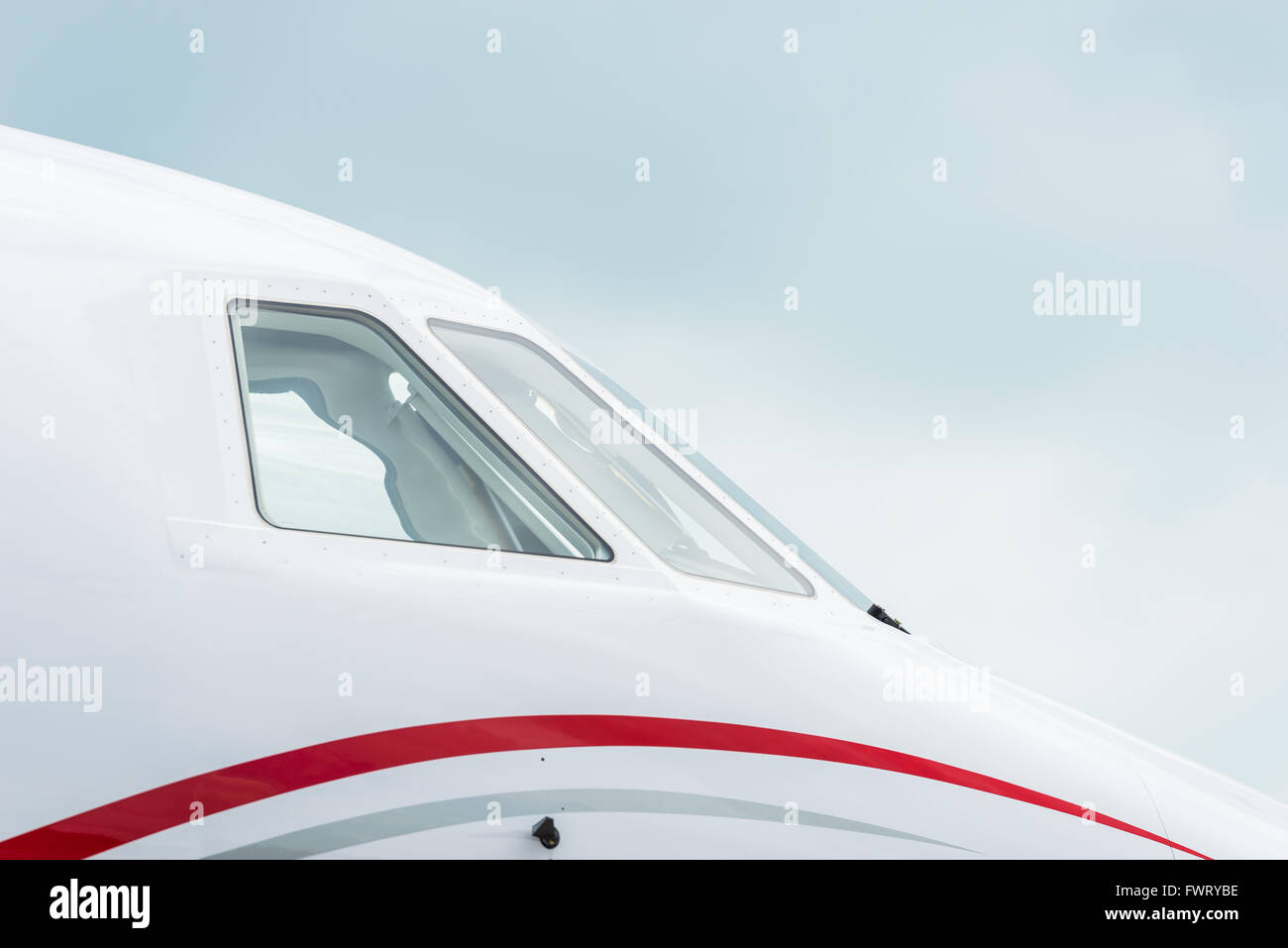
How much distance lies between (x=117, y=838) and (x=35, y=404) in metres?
1.43

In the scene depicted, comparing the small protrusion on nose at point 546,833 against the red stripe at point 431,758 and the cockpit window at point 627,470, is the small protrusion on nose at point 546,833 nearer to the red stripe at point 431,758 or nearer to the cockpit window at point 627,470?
the red stripe at point 431,758

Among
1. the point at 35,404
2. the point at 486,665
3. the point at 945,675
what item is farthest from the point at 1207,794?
the point at 35,404

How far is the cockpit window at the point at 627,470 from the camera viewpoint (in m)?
3.67

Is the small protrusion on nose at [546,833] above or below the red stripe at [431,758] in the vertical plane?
below

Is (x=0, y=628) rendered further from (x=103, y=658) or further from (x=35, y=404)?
(x=35, y=404)

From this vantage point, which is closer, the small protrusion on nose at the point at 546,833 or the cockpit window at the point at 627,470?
the small protrusion on nose at the point at 546,833

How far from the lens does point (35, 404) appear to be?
Result: 3.32m

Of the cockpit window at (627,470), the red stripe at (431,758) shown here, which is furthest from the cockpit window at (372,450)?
the red stripe at (431,758)

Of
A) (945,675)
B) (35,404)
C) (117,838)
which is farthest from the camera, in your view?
(945,675)

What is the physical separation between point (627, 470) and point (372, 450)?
952 millimetres

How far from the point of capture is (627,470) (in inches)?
150

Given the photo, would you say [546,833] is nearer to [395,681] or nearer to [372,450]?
[395,681]

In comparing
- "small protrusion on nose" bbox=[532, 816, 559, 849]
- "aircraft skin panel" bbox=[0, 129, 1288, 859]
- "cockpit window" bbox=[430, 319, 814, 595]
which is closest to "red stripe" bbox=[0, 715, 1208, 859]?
"aircraft skin panel" bbox=[0, 129, 1288, 859]

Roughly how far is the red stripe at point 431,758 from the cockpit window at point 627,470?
24.1 inches
